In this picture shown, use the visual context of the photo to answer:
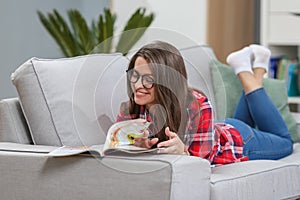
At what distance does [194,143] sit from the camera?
6.42 feet

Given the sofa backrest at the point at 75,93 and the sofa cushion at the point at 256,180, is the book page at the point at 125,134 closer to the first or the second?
the sofa backrest at the point at 75,93

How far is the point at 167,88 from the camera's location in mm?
1838

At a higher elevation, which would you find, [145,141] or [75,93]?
[75,93]

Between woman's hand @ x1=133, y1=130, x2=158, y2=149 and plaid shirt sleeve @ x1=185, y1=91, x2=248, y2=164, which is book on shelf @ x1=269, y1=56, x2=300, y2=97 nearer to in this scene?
plaid shirt sleeve @ x1=185, y1=91, x2=248, y2=164

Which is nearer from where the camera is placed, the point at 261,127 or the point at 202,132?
the point at 202,132

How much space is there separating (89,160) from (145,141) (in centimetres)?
16

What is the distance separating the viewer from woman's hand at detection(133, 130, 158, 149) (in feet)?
6.03

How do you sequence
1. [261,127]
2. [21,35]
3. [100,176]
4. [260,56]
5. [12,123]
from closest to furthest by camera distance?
[100,176] → [12,123] → [261,127] → [260,56] → [21,35]

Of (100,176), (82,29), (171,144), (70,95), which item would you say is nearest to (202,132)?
(171,144)

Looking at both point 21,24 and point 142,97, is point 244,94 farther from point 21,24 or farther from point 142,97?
point 21,24

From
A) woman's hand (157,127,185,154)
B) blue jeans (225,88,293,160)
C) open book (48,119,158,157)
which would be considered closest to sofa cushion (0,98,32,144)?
open book (48,119,158,157)

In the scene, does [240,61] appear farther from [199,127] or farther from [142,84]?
[142,84]

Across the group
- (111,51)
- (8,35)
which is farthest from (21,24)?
(111,51)

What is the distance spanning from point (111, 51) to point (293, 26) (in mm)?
2084
